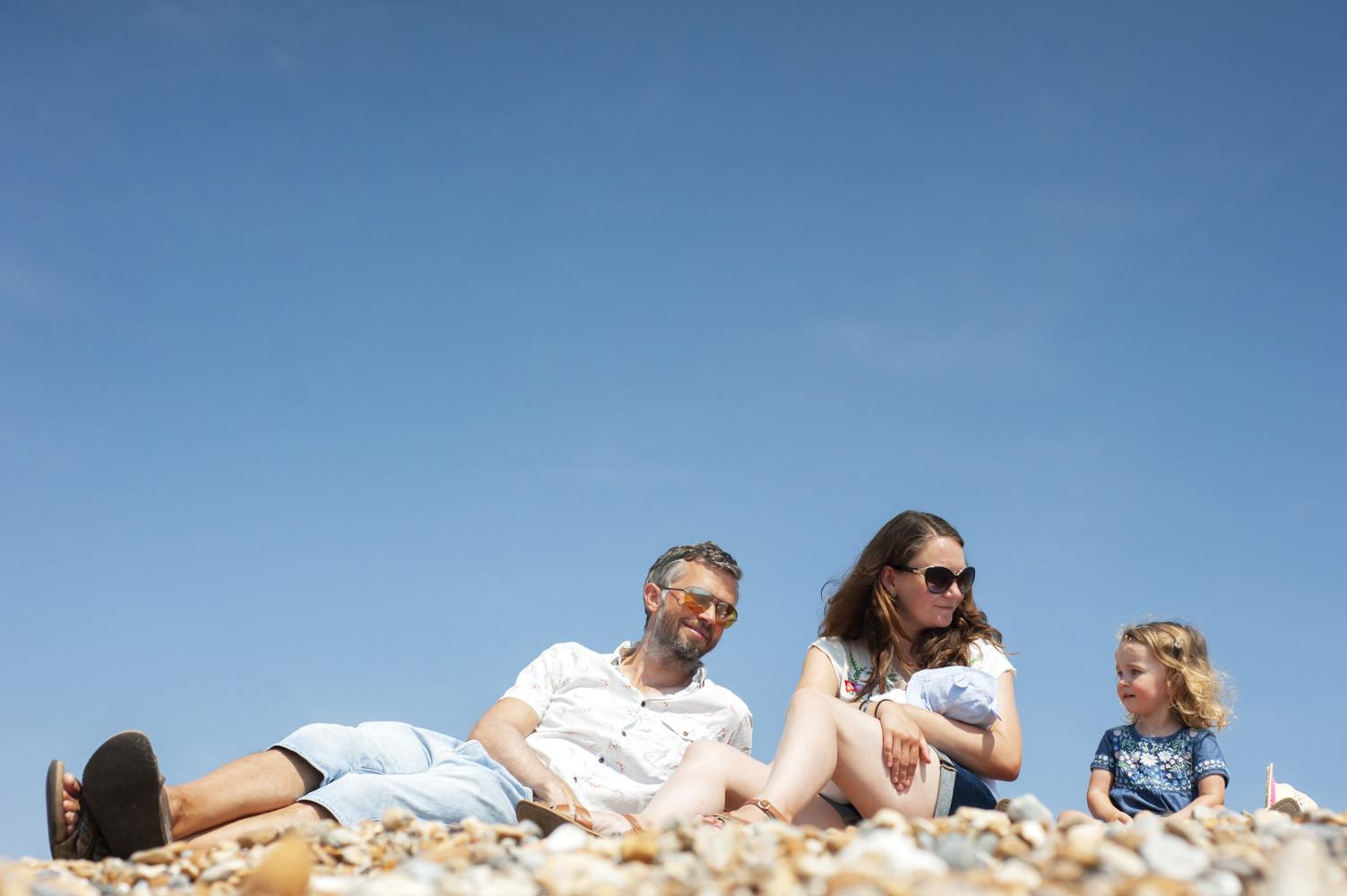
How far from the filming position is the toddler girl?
5375 millimetres

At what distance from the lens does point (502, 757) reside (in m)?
4.78

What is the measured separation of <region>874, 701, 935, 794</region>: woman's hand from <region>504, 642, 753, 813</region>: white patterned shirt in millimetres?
1221

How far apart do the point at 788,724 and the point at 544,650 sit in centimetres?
225

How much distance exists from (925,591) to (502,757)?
2377mm

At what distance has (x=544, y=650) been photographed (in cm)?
573

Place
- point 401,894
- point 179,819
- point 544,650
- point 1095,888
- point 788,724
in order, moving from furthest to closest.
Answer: point 544,650 < point 788,724 < point 179,819 < point 401,894 < point 1095,888

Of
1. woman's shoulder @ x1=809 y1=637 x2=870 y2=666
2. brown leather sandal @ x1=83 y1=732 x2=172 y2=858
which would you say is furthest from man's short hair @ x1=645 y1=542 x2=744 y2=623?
brown leather sandal @ x1=83 y1=732 x2=172 y2=858

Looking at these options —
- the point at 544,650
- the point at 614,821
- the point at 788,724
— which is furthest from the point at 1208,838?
the point at 544,650

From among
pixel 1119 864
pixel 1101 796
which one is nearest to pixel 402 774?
pixel 1119 864

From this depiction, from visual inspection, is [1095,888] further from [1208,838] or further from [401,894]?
[401,894]

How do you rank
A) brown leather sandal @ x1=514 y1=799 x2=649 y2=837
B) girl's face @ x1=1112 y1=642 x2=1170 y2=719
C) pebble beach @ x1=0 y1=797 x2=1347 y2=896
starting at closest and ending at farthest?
pebble beach @ x1=0 y1=797 x2=1347 y2=896
brown leather sandal @ x1=514 y1=799 x2=649 y2=837
girl's face @ x1=1112 y1=642 x2=1170 y2=719

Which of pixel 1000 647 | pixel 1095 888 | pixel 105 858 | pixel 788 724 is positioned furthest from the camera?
pixel 1000 647

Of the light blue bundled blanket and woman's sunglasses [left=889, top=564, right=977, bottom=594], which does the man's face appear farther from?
the light blue bundled blanket

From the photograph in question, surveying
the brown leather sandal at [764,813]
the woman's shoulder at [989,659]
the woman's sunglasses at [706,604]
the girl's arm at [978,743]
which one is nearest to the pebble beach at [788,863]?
the brown leather sandal at [764,813]
